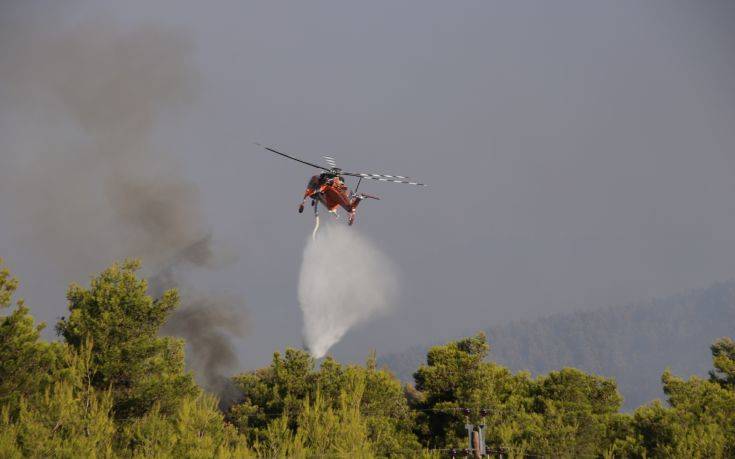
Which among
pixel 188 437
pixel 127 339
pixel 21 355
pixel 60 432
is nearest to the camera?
pixel 60 432

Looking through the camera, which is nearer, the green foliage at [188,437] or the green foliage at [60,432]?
the green foliage at [60,432]

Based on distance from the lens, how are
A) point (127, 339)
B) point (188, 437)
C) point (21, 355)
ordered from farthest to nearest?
point (127, 339), point (21, 355), point (188, 437)

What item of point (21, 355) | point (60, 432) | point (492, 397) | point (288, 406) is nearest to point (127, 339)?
point (21, 355)

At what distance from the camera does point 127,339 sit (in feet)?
135

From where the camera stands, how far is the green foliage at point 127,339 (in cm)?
3928

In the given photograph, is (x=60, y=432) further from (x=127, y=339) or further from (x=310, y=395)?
(x=310, y=395)

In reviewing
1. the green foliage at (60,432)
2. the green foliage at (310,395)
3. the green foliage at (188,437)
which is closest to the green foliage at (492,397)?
the green foliage at (310,395)

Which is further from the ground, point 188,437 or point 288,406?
point 288,406

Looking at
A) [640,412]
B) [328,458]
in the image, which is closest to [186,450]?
[328,458]

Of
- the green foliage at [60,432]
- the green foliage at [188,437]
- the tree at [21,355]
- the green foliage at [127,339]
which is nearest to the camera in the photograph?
the green foliage at [60,432]

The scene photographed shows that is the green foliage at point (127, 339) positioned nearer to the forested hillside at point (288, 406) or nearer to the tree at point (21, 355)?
the forested hillside at point (288, 406)

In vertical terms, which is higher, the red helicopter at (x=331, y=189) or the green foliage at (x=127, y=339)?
the red helicopter at (x=331, y=189)

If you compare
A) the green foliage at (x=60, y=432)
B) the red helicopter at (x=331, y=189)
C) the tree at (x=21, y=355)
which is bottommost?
the green foliage at (x=60, y=432)

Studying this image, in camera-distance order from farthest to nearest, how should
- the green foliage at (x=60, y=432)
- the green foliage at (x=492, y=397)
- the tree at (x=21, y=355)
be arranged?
1. the green foliage at (x=492, y=397)
2. the tree at (x=21, y=355)
3. the green foliage at (x=60, y=432)
